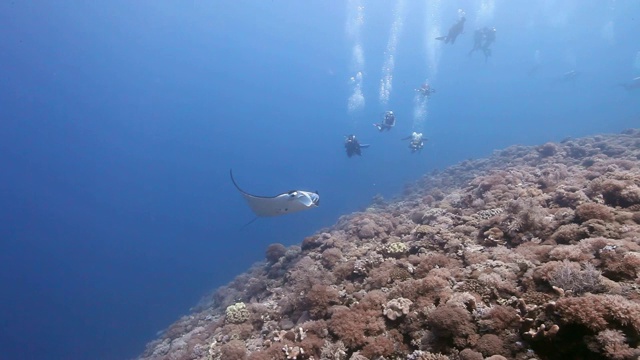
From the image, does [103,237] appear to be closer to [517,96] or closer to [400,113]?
[400,113]

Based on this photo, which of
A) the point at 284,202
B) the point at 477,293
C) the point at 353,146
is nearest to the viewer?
the point at 477,293

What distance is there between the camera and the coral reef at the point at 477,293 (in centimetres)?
297

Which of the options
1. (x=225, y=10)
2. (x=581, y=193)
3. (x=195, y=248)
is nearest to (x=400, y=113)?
(x=225, y=10)

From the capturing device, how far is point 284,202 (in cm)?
799

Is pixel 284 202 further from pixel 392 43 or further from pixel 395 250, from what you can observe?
pixel 392 43

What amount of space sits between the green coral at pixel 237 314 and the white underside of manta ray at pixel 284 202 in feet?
8.56

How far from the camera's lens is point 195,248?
64.8 meters

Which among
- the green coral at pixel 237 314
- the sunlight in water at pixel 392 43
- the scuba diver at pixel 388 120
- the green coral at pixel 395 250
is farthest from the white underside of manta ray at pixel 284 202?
the sunlight in water at pixel 392 43

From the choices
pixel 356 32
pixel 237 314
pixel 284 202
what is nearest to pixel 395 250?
pixel 284 202

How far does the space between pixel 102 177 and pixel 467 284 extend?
390ft

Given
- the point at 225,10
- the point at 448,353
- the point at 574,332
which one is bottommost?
the point at 574,332

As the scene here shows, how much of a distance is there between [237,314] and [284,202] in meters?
2.96

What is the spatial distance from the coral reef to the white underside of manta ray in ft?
5.17

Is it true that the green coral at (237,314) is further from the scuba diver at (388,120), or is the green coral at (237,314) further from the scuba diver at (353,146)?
the scuba diver at (388,120)
